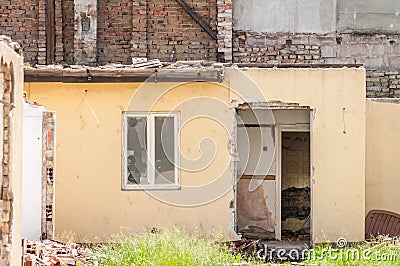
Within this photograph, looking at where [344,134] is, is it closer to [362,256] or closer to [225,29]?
[362,256]

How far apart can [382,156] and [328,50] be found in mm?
5022

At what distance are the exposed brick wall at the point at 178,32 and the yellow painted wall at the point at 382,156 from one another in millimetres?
5322

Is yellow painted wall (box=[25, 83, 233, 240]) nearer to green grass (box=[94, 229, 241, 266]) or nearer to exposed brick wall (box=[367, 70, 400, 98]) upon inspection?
green grass (box=[94, 229, 241, 266])

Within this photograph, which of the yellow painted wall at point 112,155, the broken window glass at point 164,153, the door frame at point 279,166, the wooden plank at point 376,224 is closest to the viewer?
the yellow painted wall at point 112,155

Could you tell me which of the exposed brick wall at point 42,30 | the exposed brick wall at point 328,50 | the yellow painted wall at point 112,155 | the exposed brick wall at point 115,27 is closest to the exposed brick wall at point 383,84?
the exposed brick wall at point 328,50

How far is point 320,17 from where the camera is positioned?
20.0 m

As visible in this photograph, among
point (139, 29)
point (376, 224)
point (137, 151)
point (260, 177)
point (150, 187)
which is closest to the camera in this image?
point (150, 187)

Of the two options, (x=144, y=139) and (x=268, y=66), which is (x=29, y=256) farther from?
(x=268, y=66)

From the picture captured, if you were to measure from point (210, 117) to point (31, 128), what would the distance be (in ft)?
11.4

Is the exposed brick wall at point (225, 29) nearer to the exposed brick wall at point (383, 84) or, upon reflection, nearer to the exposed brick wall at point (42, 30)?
the exposed brick wall at point (383, 84)

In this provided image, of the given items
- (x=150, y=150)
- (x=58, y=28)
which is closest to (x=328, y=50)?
(x=58, y=28)

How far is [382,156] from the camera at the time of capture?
15.6 metres

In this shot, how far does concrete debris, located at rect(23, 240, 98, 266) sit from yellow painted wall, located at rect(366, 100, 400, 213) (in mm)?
5963

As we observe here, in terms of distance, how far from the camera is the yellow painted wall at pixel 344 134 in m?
14.5
